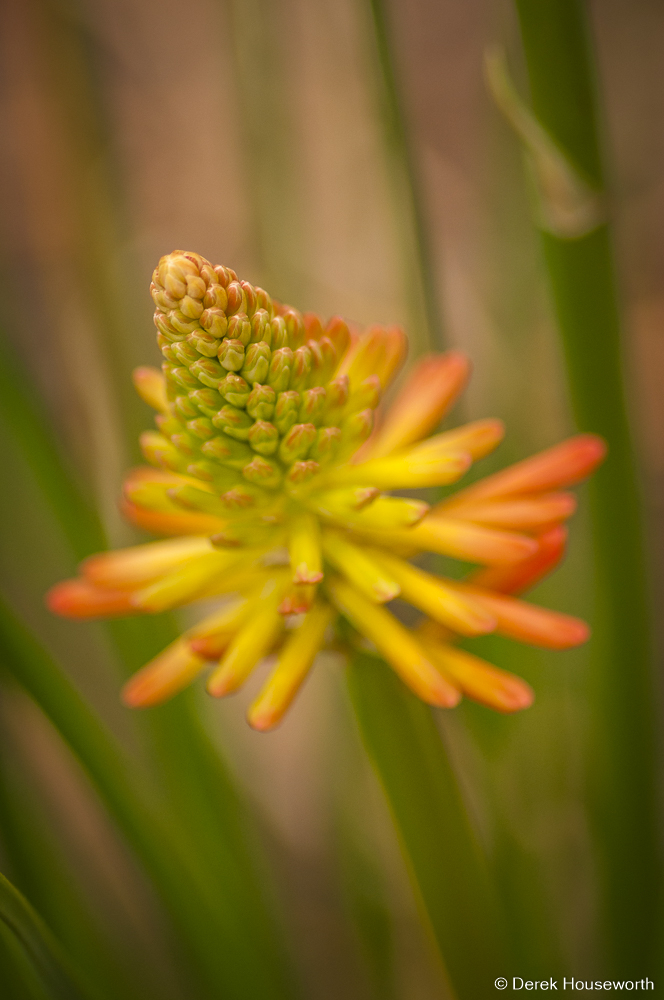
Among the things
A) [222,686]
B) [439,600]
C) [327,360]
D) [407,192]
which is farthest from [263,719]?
[407,192]

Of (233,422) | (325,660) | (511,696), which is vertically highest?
(233,422)

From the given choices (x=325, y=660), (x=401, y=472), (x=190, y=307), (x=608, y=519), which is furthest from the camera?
(x=325, y=660)

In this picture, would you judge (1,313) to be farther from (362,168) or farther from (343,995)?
(343,995)

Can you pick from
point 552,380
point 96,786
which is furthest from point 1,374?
point 552,380

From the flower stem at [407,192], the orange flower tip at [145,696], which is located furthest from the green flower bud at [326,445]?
the flower stem at [407,192]

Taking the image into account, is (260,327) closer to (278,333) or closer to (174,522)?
(278,333)

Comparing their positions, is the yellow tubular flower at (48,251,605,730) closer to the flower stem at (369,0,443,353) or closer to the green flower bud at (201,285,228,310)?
the green flower bud at (201,285,228,310)
